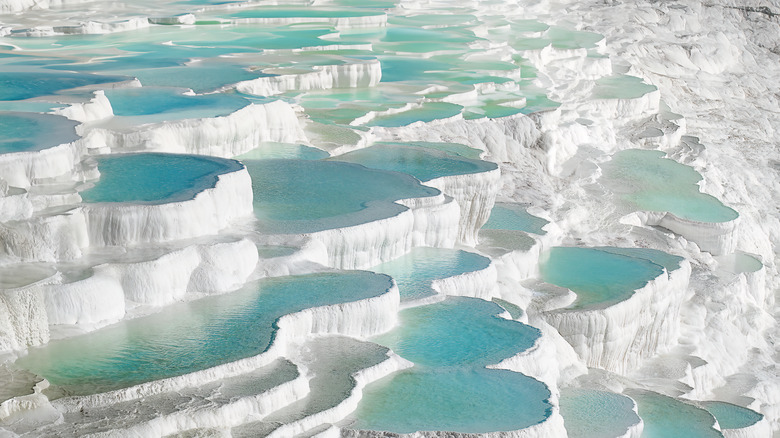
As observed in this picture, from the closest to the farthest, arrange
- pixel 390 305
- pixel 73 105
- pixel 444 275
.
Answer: pixel 390 305 → pixel 444 275 → pixel 73 105

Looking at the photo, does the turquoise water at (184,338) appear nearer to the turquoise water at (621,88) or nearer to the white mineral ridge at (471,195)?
the white mineral ridge at (471,195)

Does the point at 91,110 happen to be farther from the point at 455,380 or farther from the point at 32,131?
the point at 455,380

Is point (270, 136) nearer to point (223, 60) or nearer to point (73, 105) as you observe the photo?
point (73, 105)

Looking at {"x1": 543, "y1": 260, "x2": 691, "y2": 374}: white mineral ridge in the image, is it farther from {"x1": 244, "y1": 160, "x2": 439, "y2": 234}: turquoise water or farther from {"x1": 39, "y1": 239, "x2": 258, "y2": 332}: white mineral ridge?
{"x1": 39, "y1": 239, "x2": 258, "y2": 332}: white mineral ridge

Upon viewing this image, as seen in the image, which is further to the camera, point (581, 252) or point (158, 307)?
point (581, 252)

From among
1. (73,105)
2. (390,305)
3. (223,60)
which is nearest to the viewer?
(390,305)

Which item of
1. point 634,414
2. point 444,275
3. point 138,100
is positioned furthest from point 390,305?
point 138,100

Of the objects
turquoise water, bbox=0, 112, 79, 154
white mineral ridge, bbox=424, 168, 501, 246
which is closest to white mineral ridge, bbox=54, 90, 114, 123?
turquoise water, bbox=0, 112, 79, 154
